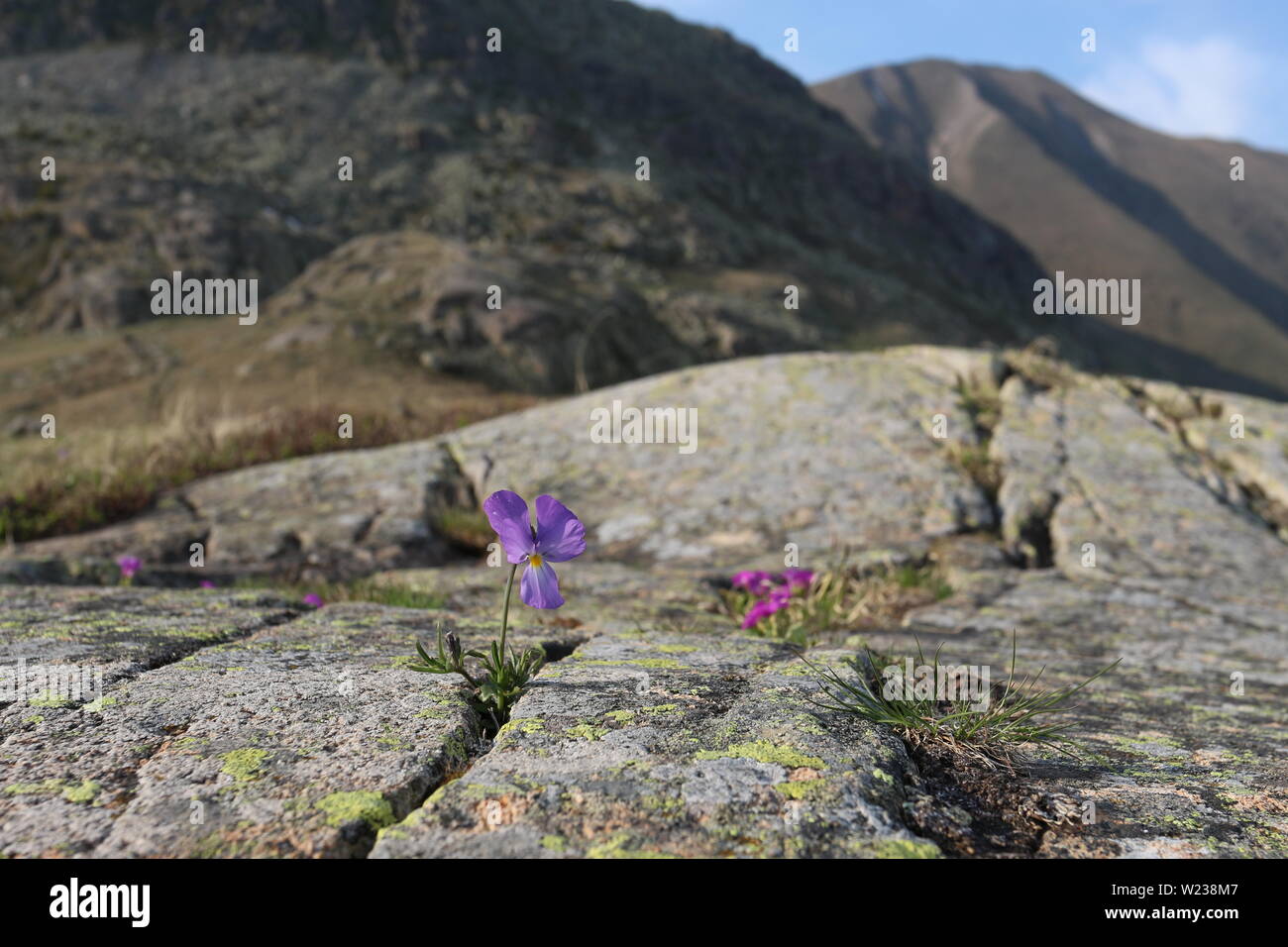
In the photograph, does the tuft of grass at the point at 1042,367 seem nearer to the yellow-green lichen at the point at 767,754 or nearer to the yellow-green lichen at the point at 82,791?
the yellow-green lichen at the point at 767,754

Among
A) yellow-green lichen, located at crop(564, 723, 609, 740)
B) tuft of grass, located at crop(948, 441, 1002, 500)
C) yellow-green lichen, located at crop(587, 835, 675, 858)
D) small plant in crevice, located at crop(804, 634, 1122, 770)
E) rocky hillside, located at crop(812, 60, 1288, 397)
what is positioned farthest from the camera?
rocky hillside, located at crop(812, 60, 1288, 397)

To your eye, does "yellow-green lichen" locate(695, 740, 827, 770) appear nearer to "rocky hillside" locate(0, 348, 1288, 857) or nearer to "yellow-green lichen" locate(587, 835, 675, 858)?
"rocky hillside" locate(0, 348, 1288, 857)

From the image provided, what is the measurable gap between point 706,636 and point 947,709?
99 centimetres

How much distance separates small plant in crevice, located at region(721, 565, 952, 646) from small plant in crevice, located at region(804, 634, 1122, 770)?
3.07 feet

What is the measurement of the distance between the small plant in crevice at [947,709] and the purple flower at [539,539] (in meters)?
0.76

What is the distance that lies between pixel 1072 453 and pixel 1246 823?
4.81 m

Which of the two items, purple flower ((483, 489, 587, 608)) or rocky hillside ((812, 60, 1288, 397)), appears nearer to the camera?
purple flower ((483, 489, 587, 608))

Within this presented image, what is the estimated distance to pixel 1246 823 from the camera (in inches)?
64.6

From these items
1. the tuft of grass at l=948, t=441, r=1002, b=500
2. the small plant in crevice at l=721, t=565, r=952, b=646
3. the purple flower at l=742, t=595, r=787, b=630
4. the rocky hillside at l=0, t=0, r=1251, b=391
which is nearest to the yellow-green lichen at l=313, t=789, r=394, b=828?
the small plant in crevice at l=721, t=565, r=952, b=646

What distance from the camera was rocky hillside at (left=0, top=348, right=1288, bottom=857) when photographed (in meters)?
1.49

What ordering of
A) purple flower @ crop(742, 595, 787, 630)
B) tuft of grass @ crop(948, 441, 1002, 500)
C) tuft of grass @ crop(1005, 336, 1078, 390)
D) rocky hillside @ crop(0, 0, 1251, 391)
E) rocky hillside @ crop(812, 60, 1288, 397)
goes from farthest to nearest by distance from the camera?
rocky hillside @ crop(812, 60, 1288, 397)
rocky hillside @ crop(0, 0, 1251, 391)
tuft of grass @ crop(1005, 336, 1078, 390)
tuft of grass @ crop(948, 441, 1002, 500)
purple flower @ crop(742, 595, 787, 630)

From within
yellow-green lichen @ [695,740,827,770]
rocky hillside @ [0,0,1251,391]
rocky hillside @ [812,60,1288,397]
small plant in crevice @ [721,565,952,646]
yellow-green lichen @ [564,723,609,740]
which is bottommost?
small plant in crevice @ [721,565,952,646]
